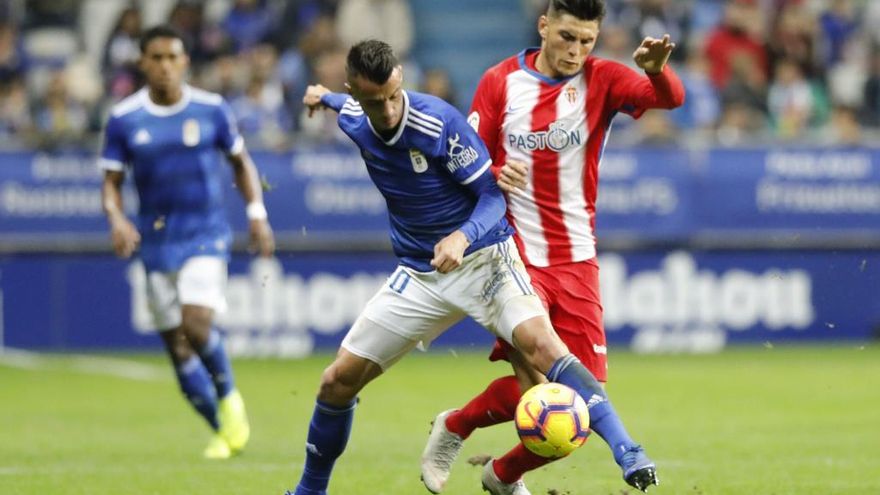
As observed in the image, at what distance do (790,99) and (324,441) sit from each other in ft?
42.3

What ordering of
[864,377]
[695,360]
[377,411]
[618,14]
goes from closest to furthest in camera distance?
[377,411] < [864,377] < [695,360] < [618,14]

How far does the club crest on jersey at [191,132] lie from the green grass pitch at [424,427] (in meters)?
1.94

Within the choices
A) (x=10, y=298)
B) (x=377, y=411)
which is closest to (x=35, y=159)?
(x=10, y=298)

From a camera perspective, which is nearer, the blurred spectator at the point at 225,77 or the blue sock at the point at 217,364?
the blue sock at the point at 217,364

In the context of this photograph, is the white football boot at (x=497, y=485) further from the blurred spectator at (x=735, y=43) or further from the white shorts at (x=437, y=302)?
the blurred spectator at (x=735, y=43)

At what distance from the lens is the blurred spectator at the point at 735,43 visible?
65.4 feet

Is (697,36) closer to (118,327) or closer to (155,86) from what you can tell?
(118,327)

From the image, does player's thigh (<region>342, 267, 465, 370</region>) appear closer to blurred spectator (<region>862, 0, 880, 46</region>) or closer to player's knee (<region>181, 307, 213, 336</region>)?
player's knee (<region>181, 307, 213, 336</region>)

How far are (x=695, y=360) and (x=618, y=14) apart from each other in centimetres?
522

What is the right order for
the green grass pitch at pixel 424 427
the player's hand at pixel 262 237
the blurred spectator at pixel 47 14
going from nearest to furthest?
the green grass pitch at pixel 424 427 < the player's hand at pixel 262 237 < the blurred spectator at pixel 47 14

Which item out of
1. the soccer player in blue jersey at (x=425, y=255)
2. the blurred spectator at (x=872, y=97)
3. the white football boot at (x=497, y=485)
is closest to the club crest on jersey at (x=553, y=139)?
the soccer player in blue jersey at (x=425, y=255)

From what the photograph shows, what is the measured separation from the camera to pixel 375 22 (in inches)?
813

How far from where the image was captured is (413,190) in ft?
25.0

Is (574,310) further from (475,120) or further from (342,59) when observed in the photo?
(342,59)
